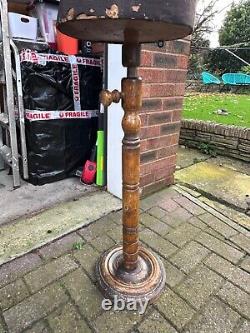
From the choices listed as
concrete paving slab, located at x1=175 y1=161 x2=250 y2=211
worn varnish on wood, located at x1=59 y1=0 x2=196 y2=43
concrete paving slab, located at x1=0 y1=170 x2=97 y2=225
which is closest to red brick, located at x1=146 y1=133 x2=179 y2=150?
concrete paving slab, located at x1=175 y1=161 x2=250 y2=211

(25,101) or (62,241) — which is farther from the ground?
(25,101)

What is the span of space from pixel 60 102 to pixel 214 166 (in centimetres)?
176

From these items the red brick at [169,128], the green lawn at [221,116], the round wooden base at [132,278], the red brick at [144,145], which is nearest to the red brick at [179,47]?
the red brick at [169,128]

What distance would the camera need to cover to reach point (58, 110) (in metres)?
2.19

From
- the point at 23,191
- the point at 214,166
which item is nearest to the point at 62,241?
the point at 23,191

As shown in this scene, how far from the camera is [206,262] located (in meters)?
1.47

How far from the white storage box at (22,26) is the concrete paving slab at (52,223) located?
1.32 meters

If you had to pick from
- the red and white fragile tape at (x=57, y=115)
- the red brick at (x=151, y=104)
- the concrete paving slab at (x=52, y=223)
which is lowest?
the concrete paving slab at (x=52, y=223)

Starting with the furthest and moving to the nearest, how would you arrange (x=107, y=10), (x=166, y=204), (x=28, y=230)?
1. (x=166, y=204)
2. (x=28, y=230)
3. (x=107, y=10)

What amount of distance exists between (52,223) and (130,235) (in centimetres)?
71

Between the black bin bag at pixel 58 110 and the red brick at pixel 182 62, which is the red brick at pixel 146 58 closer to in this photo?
the red brick at pixel 182 62

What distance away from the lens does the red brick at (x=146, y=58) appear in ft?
5.63

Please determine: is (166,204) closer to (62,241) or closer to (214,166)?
(62,241)

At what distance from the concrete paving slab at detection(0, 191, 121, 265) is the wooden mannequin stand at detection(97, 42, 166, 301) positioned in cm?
38
